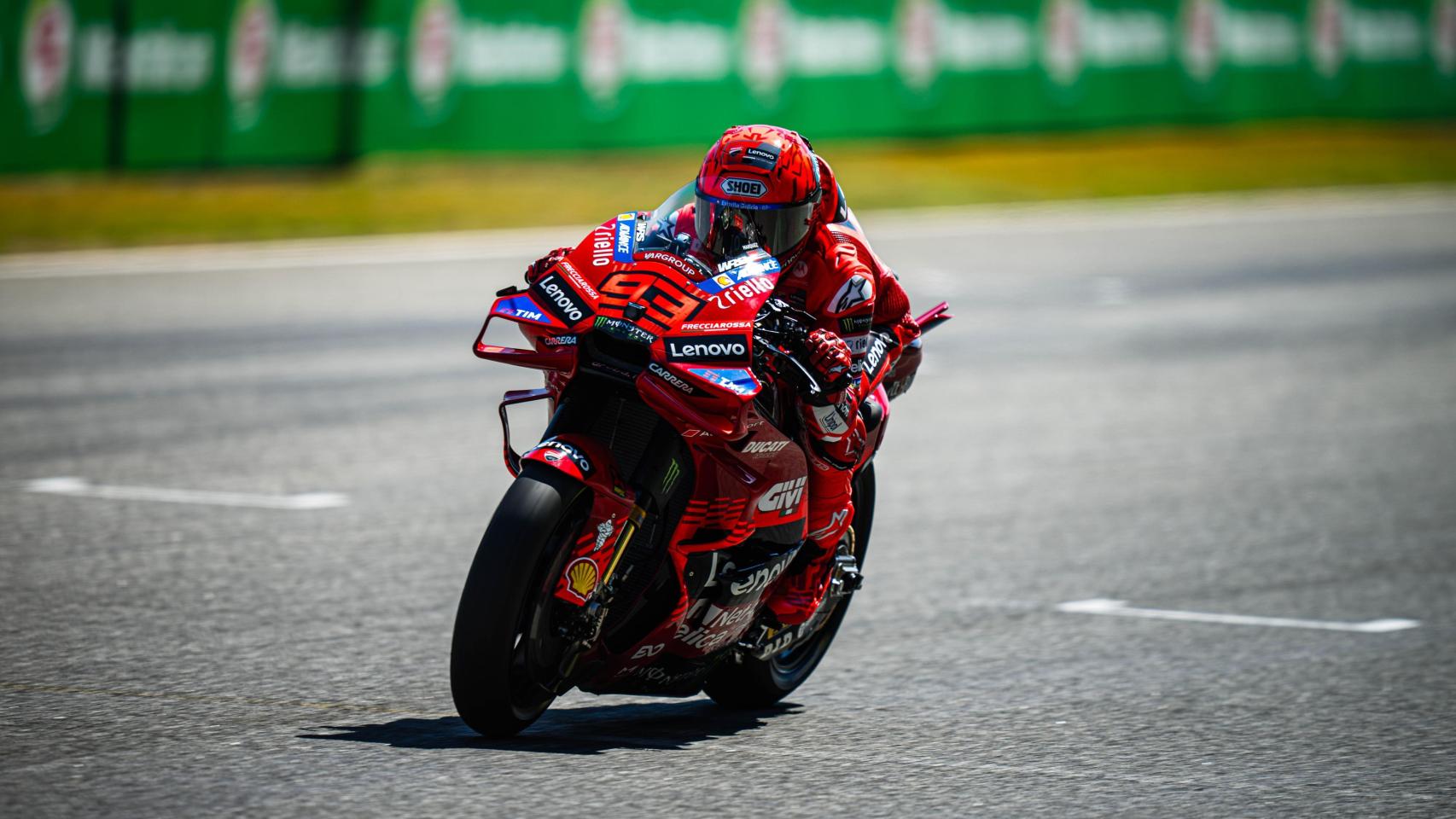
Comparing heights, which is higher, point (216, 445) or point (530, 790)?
point (530, 790)

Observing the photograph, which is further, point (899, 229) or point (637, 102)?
point (637, 102)

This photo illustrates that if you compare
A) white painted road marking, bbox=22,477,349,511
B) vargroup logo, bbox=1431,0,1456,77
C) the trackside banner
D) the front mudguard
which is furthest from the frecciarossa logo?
vargroup logo, bbox=1431,0,1456,77

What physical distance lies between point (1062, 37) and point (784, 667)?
24589 mm

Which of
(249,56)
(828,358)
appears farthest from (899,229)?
(828,358)

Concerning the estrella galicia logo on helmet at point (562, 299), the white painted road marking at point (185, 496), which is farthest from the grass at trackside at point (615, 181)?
the estrella galicia logo on helmet at point (562, 299)

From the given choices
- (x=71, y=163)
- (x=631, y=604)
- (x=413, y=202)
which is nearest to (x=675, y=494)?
(x=631, y=604)

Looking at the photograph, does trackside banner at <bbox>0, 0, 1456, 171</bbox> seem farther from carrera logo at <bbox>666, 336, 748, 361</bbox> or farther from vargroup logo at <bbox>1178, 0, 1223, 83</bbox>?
carrera logo at <bbox>666, 336, 748, 361</bbox>

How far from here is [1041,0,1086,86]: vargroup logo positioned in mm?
29359

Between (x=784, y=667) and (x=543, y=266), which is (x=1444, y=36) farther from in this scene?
(x=543, y=266)

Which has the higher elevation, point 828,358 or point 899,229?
point 828,358

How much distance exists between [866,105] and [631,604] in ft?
74.1

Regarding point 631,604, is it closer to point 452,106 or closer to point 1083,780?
point 1083,780

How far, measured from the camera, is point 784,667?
625cm

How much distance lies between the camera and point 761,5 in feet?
85.1
